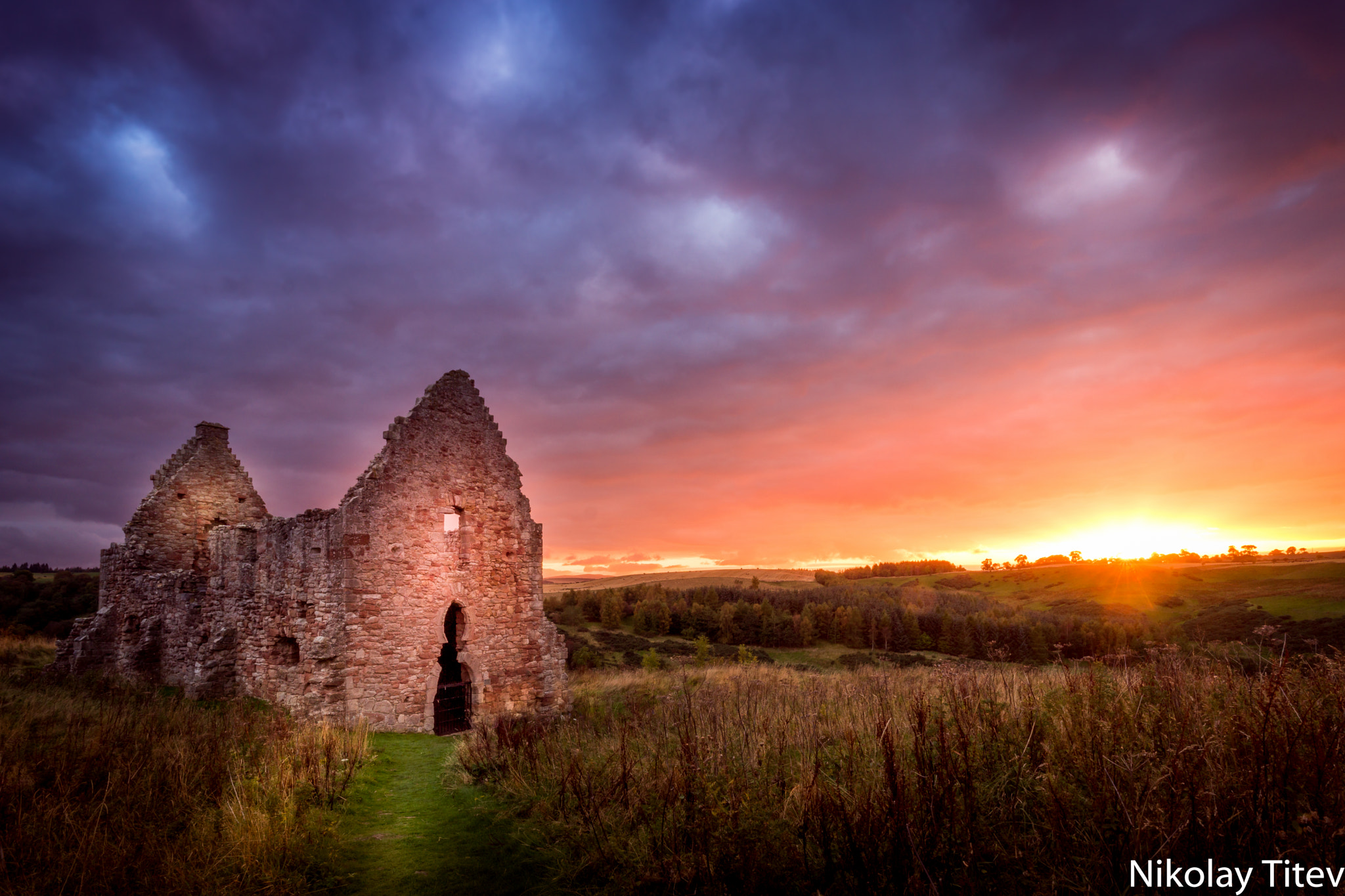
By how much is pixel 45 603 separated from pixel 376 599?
45.2m

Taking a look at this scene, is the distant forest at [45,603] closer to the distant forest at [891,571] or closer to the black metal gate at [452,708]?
the black metal gate at [452,708]

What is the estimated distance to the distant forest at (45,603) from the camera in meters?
37.3

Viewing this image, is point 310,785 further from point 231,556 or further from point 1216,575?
point 1216,575

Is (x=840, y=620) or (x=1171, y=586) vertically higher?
(x=1171, y=586)

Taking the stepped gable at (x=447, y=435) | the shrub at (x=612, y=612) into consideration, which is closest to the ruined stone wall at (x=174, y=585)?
the stepped gable at (x=447, y=435)

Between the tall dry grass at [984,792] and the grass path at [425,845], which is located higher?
the tall dry grass at [984,792]

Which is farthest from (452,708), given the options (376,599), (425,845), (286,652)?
(425,845)

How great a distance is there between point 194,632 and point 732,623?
203 ft

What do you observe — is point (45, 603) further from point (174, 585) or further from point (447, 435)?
point (447, 435)

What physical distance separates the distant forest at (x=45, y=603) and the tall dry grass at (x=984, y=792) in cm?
4466

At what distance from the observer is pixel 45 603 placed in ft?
141

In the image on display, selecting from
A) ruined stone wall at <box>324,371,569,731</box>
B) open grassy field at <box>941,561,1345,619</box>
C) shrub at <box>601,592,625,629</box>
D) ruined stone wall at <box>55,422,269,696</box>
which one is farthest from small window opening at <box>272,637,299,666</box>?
shrub at <box>601,592,625,629</box>

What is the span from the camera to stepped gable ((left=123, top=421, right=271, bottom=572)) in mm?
23547

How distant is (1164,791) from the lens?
422 cm
